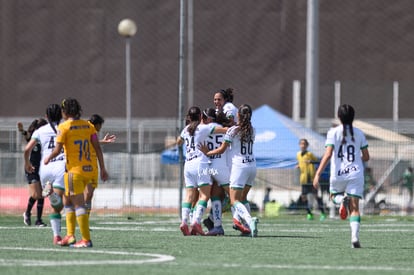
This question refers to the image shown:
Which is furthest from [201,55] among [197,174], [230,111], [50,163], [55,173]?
[55,173]

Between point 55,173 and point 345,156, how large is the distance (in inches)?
143

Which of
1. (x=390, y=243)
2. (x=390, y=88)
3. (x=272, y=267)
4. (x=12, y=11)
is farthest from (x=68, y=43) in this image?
(x=272, y=267)

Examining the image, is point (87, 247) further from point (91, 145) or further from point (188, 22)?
point (188, 22)

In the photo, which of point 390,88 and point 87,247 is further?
point 390,88

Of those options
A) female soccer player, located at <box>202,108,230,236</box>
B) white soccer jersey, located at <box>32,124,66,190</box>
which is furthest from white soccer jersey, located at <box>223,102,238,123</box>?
white soccer jersey, located at <box>32,124,66,190</box>

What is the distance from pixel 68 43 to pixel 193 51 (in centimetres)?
485

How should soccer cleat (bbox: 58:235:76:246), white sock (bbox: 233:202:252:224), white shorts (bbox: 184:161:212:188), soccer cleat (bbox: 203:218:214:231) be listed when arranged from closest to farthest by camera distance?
soccer cleat (bbox: 58:235:76:246)
white sock (bbox: 233:202:252:224)
white shorts (bbox: 184:161:212:188)
soccer cleat (bbox: 203:218:214:231)

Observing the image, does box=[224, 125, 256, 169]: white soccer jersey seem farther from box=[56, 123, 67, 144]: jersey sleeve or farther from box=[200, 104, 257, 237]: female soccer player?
box=[56, 123, 67, 144]: jersey sleeve

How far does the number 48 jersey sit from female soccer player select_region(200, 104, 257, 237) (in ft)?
7.82

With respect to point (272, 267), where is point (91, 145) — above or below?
above

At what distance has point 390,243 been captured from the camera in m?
16.7

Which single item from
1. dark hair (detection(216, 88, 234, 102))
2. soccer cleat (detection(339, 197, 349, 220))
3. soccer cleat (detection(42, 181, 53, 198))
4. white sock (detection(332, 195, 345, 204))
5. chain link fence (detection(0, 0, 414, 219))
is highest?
chain link fence (detection(0, 0, 414, 219))

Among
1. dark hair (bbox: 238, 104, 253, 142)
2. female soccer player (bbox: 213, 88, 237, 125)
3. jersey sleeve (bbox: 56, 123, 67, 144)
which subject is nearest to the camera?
jersey sleeve (bbox: 56, 123, 67, 144)

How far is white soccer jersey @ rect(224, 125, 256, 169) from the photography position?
58.7 ft
